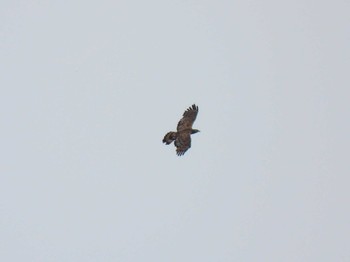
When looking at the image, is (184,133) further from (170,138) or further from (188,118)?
(188,118)

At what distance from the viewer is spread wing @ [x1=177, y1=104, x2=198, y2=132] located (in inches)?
2261

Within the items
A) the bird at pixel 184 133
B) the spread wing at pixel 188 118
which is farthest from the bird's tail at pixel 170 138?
the spread wing at pixel 188 118

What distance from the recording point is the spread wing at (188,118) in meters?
57.4

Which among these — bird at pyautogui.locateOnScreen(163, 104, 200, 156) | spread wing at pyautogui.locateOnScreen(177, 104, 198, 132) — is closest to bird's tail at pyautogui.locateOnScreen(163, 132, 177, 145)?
bird at pyautogui.locateOnScreen(163, 104, 200, 156)

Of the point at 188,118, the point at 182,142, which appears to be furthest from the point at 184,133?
the point at 188,118

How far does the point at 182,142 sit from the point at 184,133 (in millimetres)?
946

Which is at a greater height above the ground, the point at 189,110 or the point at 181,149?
the point at 189,110

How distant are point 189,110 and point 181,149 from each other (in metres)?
4.01

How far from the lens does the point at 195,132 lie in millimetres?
57250

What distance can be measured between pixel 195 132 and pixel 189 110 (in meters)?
2.07

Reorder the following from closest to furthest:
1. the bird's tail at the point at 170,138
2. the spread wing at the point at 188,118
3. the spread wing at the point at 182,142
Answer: the spread wing at the point at 182,142 → the bird's tail at the point at 170,138 → the spread wing at the point at 188,118

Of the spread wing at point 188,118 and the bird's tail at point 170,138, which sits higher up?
the spread wing at point 188,118

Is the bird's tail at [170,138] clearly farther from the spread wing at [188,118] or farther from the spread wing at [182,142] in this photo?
the spread wing at [188,118]

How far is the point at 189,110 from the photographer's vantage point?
5838 cm
